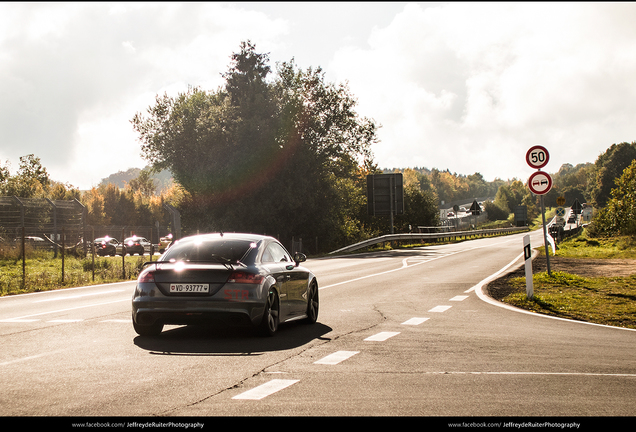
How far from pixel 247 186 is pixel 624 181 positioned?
23281mm

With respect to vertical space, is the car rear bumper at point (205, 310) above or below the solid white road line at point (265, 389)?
above

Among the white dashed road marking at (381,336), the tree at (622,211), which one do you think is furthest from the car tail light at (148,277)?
the tree at (622,211)

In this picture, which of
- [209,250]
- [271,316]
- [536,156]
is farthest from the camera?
[536,156]

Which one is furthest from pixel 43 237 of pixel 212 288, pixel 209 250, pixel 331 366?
pixel 331 366

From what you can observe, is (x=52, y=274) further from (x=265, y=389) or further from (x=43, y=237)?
(x=265, y=389)

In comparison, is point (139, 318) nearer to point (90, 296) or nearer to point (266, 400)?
point (266, 400)

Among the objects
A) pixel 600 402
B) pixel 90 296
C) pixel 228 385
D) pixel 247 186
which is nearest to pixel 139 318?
pixel 228 385

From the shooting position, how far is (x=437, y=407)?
16.9ft

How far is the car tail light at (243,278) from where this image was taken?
28.7 feet

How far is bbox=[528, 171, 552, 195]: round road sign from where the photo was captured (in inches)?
617

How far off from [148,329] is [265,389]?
3985mm

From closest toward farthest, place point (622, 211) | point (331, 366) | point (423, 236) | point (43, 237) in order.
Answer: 1. point (331, 366)
2. point (43, 237)
3. point (622, 211)
4. point (423, 236)

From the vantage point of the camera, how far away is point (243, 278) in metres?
8.78

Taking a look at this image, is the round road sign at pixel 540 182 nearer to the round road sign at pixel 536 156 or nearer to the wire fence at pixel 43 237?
the round road sign at pixel 536 156
